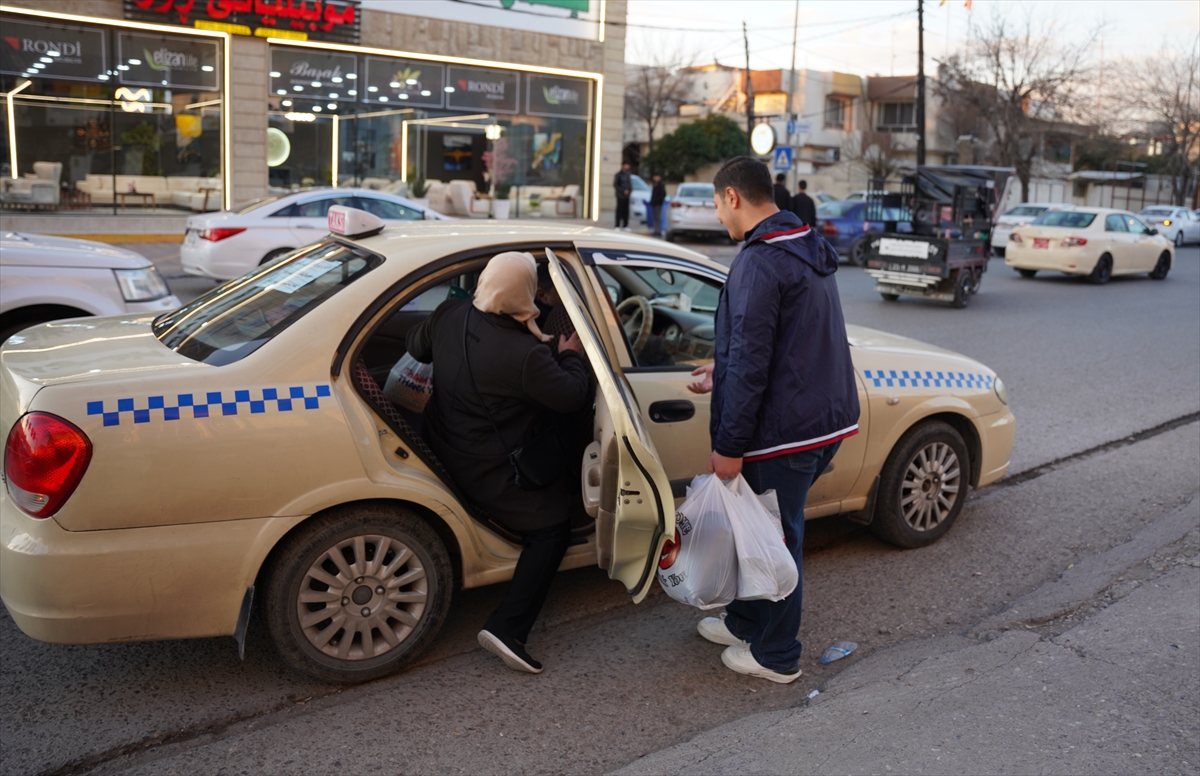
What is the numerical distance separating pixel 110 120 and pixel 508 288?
2071 centimetres

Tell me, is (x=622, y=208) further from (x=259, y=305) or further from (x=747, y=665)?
(x=747, y=665)

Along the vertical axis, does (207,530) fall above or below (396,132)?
below

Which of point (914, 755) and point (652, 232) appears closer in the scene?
point (914, 755)

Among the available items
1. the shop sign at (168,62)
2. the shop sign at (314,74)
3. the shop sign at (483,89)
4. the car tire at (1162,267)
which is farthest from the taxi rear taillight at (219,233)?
the car tire at (1162,267)

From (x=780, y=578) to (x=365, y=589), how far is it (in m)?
1.44

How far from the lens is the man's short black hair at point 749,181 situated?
11.8 ft

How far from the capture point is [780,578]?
3.63m

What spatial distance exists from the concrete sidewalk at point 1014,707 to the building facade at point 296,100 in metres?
21.1

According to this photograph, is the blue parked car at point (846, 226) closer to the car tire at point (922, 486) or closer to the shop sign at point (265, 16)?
the shop sign at point (265, 16)

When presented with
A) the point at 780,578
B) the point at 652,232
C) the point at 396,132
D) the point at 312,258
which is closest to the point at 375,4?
the point at 396,132

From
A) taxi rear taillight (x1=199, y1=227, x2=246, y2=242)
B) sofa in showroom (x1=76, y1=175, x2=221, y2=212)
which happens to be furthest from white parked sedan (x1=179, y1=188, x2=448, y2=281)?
sofa in showroom (x1=76, y1=175, x2=221, y2=212)

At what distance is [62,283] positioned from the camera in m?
6.65

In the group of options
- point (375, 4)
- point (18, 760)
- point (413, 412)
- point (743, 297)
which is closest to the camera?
point (18, 760)

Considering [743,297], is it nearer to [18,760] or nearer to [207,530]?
[207,530]
